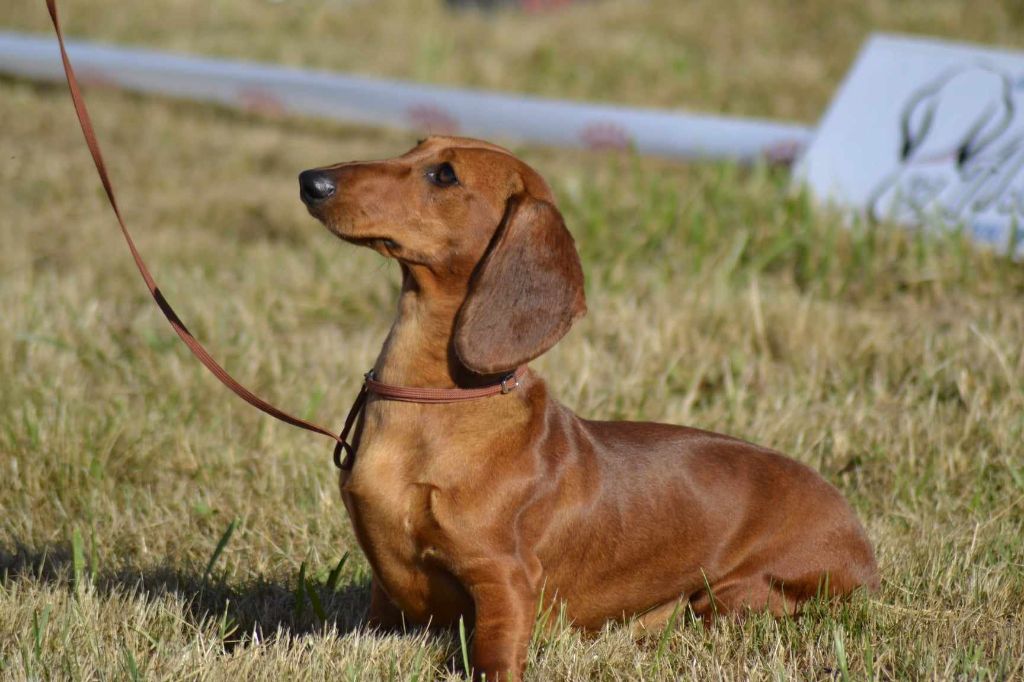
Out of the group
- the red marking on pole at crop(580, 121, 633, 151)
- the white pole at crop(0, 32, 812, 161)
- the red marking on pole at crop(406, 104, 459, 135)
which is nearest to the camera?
the white pole at crop(0, 32, 812, 161)

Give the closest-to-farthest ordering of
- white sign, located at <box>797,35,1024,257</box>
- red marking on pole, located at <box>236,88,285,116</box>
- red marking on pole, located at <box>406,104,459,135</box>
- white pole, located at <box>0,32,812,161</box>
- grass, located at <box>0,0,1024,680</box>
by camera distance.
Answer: grass, located at <box>0,0,1024,680</box> < white sign, located at <box>797,35,1024,257</box> < white pole, located at <box>0,32,812,161</box> < red marking on pole, located at <box>406,104,459,135</box> < red marking on pole, located at <box>236,88,285,116</box>

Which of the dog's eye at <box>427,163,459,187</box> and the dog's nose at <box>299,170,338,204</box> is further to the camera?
the dog's eye at <box>427,163,459,187</box>

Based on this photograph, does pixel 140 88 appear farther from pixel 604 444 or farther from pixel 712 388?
pixel 604 444

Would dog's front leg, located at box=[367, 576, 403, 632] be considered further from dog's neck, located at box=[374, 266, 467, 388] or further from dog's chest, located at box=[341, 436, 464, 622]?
dog's neck, located at box=[374, 266, 467, 388]

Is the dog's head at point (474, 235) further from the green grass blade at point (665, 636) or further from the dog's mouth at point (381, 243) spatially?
the green grass blade at point (665, 636)

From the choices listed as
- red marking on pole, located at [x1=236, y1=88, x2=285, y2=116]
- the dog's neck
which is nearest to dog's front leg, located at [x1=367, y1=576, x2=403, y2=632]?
the dog's neck

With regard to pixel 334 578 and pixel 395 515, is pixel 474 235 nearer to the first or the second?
pixel 395 515

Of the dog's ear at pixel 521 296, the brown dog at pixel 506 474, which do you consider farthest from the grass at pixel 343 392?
the dog's ear at pixel 521 296

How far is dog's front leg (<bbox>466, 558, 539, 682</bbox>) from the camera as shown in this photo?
7.80ft

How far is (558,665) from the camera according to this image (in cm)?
256

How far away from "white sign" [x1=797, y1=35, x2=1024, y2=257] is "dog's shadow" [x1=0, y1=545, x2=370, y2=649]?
11.1 ft

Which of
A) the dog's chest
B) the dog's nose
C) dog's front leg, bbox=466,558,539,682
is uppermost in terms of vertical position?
the dog's nose

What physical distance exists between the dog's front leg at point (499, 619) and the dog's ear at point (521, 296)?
0.38m

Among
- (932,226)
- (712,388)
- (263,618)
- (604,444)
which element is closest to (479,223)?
(604,444)
